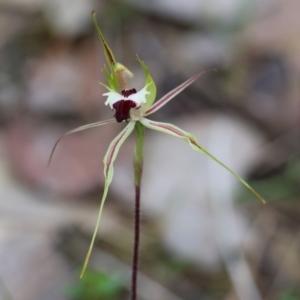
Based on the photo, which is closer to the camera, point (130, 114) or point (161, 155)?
point (130, 114)

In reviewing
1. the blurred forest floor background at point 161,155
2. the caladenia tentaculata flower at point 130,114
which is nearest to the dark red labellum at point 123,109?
the caladenia tentaculata flower at point 130,114

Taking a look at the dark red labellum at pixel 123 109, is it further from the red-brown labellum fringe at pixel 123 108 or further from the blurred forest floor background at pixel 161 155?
the blurred forest floor background at pixel 161 155

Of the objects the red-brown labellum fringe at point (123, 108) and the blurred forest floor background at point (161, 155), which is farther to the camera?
the blurred forest floor background at point (161, 155)

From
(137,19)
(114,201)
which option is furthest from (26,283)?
(137,19)

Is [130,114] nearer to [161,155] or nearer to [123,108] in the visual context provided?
[123,108]

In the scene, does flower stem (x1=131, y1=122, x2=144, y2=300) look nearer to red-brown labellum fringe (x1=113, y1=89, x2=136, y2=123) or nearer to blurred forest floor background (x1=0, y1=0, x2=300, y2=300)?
red-brown labellum fringe (x1=113, y1=89, x2=136, y2=123)

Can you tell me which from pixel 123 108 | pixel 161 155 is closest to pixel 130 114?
pixel 123 108
